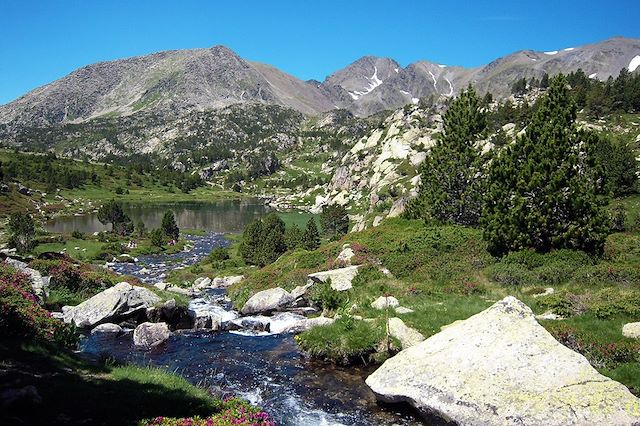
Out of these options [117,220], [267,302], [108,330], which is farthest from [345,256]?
[117,220]

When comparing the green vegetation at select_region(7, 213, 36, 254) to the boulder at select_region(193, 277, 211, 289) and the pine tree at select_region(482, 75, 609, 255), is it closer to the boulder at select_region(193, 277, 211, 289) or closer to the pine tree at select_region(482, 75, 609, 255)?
the boulder at select_region(193, 277, 211, 289)

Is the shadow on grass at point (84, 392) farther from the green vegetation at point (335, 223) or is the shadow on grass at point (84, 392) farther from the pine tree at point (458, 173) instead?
the green vegetation at point (335, 223)

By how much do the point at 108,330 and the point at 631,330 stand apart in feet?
96.5

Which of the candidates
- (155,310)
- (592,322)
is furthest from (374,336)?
(155,310)

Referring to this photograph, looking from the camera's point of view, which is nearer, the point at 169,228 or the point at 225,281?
the point at 225,281

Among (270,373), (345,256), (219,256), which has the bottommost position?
(219,256)

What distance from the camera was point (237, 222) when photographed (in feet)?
490

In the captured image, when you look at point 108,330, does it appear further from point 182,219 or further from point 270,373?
point 182,219

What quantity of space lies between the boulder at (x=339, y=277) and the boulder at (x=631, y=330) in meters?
18.7

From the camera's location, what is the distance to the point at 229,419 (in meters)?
12.7

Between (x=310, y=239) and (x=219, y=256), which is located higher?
(x=310, y=239)

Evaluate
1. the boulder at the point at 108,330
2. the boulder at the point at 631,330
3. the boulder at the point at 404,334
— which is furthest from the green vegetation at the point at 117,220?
the boulder at the point at 631,330

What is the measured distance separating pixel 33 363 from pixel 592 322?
2482 centimetres

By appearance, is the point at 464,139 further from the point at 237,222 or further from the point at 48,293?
the point at 237,222
